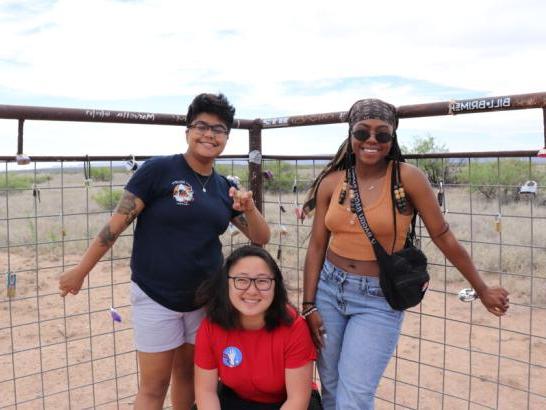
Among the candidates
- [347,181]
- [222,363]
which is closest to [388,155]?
[347,181]

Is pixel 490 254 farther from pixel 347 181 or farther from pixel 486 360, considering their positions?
pixel 347 181

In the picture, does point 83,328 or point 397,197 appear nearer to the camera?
point 397,197

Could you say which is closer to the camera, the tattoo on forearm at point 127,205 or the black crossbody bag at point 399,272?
the black crossbody bag at point 399,272

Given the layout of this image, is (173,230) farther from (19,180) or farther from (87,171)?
(19,180)

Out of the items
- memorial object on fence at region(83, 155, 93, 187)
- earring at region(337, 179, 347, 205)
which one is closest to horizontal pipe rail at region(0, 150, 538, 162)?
memorial object on fence at region(83, 155, 93, 187)

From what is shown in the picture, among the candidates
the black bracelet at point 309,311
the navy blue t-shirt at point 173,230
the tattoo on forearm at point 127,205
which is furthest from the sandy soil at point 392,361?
the black bracelet at point 309,311

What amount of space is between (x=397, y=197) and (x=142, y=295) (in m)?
1.30

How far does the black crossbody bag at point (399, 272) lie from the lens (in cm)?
229

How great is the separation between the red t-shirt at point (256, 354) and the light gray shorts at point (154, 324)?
15 cm

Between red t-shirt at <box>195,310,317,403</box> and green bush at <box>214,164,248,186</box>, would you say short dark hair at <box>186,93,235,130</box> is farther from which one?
red t-shirt at <box>195,310,317,403</box>

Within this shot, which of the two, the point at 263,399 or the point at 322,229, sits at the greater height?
the point at 322,229

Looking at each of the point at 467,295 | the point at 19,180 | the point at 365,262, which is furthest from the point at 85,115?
the point at 19,180

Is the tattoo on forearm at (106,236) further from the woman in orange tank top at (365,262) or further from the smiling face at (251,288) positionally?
the woman in orange tank top at (365,262)

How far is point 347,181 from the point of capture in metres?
2.46
